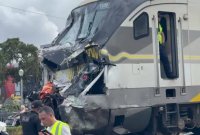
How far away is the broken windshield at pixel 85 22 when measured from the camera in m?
11.2

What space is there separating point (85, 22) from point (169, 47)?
2063 millimetres

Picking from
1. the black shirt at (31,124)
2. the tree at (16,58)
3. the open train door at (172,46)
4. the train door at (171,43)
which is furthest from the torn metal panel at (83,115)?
the tree at (16,58)

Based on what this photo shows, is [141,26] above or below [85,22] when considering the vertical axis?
below

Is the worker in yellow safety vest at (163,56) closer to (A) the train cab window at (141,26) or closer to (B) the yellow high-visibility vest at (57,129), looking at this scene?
(A) the train cab window at (141,26)

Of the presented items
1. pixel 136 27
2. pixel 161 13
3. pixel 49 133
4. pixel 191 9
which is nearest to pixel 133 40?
pixel 136 27

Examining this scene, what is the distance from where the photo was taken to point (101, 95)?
1035 cm

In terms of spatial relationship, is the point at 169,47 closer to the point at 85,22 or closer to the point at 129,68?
the point at 129,68

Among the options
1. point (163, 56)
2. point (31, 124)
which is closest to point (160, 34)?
point (163, 56)

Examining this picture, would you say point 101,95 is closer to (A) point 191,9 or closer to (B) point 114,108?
(B) point 114,108

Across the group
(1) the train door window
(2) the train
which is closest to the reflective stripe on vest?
(1) the train door window

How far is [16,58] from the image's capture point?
43.8m

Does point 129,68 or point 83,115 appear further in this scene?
point 129,68

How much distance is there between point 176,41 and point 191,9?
38.6 inches

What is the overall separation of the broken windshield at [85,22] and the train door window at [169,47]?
1.37 meters
